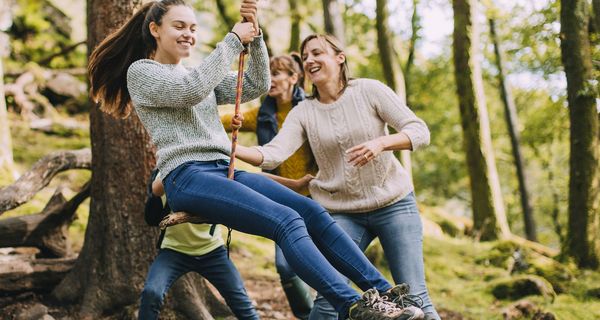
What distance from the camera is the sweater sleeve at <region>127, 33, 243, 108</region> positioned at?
331cm

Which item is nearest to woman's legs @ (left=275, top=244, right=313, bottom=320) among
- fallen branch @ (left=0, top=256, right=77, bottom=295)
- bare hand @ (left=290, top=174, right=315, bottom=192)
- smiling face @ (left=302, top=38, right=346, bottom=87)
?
bare hand @ (left=290, top=174, right=315, bottom=192)

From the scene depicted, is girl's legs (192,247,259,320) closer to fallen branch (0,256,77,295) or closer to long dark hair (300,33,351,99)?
long dark hair (300,33,351,99)

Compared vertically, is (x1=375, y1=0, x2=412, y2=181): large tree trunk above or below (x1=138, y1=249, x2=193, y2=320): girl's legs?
above

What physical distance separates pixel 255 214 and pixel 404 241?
43.8 inches

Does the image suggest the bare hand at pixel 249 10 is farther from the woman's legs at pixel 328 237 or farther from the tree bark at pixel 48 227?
the tree bark at pixel 48 227

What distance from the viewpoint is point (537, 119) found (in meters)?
16.9

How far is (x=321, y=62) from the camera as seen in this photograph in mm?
3994

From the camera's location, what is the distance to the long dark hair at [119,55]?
3.88m

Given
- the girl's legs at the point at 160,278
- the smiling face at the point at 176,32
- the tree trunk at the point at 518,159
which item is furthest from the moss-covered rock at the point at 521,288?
the tree trunk at the point at 518,159

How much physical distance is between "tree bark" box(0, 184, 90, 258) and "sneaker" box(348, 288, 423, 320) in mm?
4095

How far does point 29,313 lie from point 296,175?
102 inches

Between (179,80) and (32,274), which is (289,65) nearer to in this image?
(179,80)

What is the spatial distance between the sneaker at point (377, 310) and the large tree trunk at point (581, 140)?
5.24 metres

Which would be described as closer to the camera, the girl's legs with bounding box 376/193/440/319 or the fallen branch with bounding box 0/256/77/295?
the girl's legs with bounding box 376/193/440/319
